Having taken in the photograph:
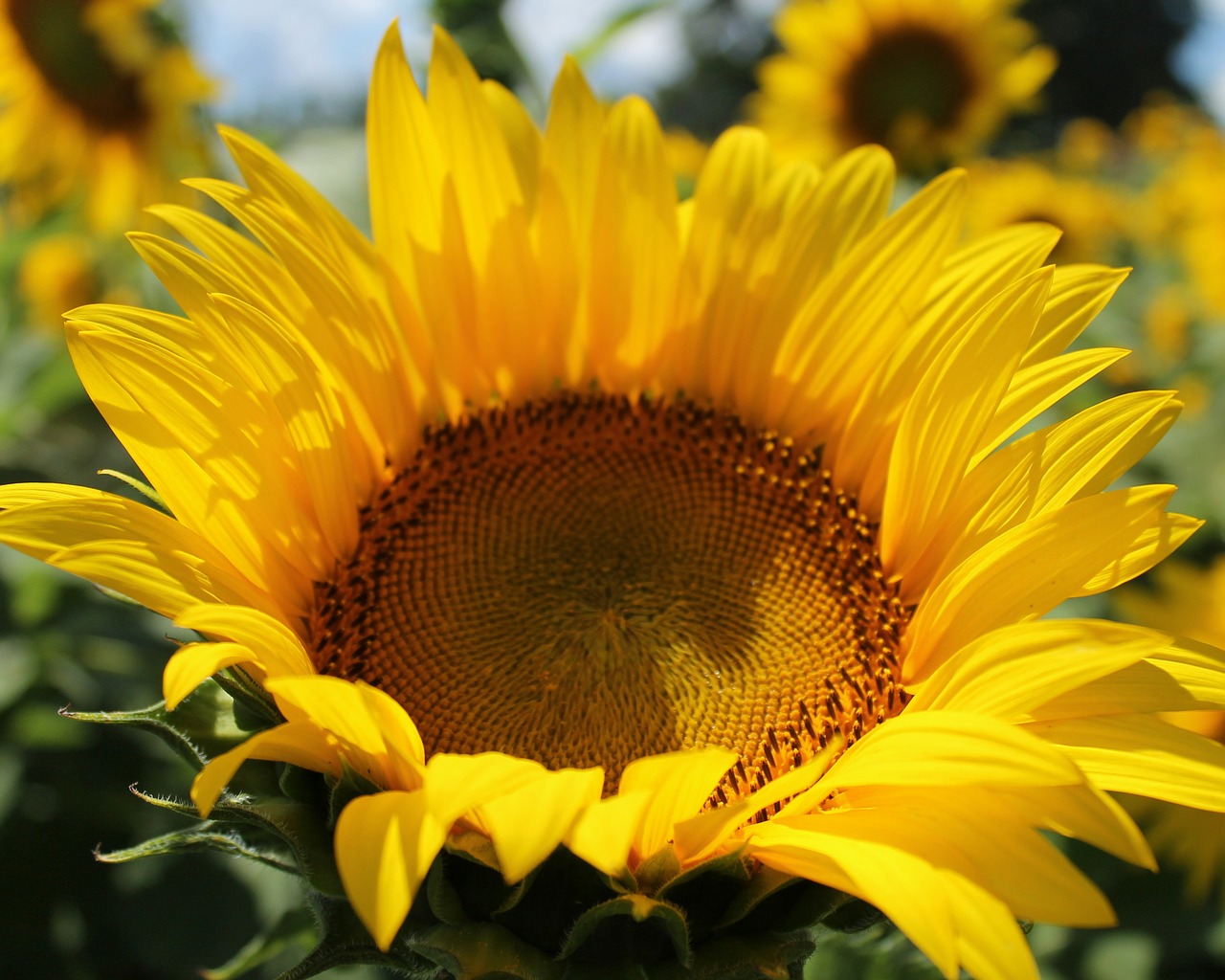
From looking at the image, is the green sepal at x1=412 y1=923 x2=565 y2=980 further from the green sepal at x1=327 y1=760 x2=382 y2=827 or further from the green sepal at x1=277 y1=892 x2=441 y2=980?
the green sepal at x1=327 y1=760 x2=382 y2=827

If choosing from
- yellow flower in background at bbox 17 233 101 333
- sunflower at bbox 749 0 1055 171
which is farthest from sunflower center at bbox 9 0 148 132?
sunflower at bbox 749 0 1055 171

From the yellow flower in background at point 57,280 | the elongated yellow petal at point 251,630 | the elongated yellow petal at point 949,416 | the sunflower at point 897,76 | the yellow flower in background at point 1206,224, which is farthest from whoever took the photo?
the yellow flower in background at point 57,280

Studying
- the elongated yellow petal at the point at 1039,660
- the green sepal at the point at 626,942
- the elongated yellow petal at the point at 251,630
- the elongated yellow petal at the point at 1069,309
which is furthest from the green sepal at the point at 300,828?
the elongated yellow petal at the point at 1069,309

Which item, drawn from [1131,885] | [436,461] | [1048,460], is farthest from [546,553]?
[1131,885]

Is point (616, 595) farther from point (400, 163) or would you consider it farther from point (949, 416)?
point (400, 163)

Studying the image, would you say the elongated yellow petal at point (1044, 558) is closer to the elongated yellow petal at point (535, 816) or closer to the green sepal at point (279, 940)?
the elongated yellow petal at point (535, 816)

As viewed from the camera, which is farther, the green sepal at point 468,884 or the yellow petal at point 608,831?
the green sepal at point 468,884

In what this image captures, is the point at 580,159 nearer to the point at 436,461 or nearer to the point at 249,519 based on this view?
the point at 436,461

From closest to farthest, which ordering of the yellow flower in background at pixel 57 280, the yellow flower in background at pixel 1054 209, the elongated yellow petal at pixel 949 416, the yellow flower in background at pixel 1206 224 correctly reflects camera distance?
the elongated yellow petal at pixel 949 416 < the yellow flower in background at pixel 1206 224 < the yellow flower in background at pixel 57 280 < the yellow flower in background at pixel 1054 209
